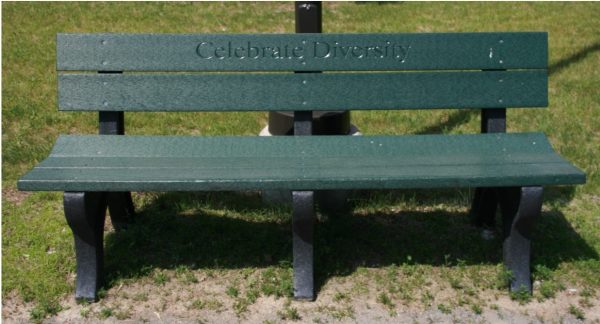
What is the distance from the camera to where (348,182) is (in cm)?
371

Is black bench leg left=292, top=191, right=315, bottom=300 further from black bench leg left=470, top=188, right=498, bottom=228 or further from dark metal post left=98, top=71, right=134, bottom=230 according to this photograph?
black bench leg left=470, top=188, right=498, bottom=228

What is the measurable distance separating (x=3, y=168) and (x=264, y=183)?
240 cm

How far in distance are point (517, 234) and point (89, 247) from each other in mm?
2100

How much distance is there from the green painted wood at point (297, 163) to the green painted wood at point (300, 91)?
18cm

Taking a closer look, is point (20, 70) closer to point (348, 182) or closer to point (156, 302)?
point (156, 302)

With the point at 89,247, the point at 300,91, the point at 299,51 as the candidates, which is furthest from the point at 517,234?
the point at 89,247

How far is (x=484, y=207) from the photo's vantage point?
14.9 ft

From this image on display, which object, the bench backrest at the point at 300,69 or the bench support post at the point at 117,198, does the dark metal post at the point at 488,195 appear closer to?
the bench backrest at the point at 300,69

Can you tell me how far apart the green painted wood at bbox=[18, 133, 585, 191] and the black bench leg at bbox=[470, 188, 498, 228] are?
1.27 feet

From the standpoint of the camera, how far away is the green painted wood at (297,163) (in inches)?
146

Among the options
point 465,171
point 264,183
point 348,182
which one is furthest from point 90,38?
point 465,171

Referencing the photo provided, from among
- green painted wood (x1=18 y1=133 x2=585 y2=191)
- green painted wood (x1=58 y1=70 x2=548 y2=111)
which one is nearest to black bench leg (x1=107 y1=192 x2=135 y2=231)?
green painted wood (x1=18 y1=133 x2=585 y2=191)

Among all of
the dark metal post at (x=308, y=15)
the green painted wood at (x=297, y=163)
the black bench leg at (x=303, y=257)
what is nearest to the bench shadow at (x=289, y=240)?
the black bench leg at (x=303, y=257)

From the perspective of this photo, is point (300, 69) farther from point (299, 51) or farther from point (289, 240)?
point (289, 240)
